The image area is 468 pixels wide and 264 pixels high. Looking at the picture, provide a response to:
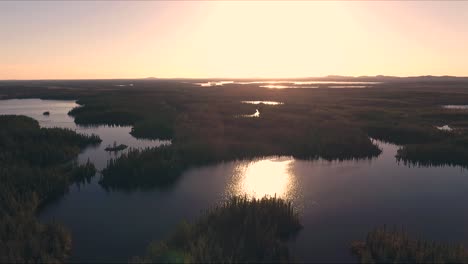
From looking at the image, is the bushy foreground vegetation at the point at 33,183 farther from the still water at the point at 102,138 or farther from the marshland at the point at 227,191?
the still water at the point at 102,138

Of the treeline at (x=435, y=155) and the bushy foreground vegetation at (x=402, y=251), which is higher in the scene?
the treeline at (x=435, y=155)

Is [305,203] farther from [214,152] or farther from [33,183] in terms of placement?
[33,183]

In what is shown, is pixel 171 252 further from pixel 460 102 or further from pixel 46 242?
pixel 460 102

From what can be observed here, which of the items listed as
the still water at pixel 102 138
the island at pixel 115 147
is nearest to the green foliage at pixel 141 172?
the still water at pixel 102 138

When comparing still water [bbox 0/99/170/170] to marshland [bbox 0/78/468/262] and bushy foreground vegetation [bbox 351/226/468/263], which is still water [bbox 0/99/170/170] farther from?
bushy foreground vegetation [bbox 351/226/468/263]

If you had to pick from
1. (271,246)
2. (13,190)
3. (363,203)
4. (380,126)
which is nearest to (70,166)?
(13,190)
